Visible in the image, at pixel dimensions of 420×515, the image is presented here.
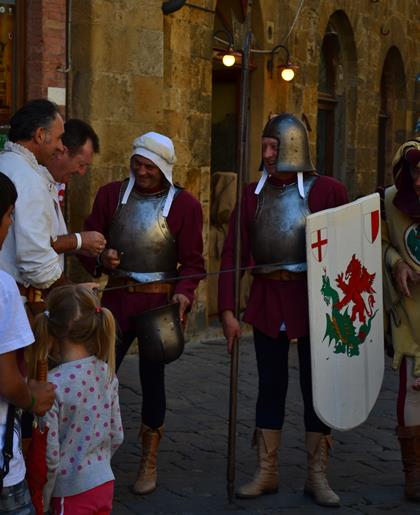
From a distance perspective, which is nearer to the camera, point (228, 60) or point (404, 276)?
point (404, 276)

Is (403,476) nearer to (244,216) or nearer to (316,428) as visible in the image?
(316,428)

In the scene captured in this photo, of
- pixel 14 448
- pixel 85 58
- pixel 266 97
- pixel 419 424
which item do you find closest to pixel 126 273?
pixel 419 424

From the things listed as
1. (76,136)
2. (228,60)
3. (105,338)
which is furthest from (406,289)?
(228,60)

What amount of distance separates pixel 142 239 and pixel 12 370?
7.86 ft

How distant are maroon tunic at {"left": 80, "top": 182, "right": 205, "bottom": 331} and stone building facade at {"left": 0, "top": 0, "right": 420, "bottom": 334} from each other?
98 centimetres

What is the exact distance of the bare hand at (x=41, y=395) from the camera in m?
3.87

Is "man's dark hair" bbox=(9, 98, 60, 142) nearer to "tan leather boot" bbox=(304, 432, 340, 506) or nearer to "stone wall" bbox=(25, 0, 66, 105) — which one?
"tan leather boot" bbox=(304, 432, 340, 506)

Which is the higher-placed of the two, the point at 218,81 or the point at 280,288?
the point at 218,81

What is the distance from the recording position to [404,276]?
602 centimetres

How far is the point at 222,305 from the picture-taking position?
6.04 metres

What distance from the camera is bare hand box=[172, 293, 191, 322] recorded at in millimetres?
5969

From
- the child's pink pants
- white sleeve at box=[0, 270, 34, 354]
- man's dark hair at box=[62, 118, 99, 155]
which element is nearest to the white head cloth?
man's dark hair at box=[62, 118, 99, 155]

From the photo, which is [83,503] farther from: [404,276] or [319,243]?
[404,276]

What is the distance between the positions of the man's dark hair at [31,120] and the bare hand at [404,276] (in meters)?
1.78
